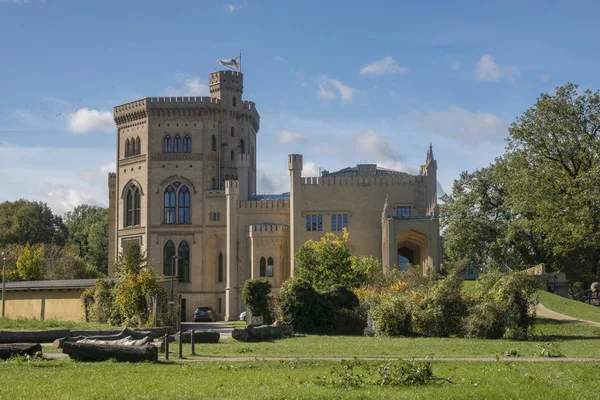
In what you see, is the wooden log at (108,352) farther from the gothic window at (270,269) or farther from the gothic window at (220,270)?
the gothic window at (220,270)

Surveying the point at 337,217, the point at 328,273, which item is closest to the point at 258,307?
the point at 328,273

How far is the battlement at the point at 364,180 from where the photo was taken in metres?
63.5

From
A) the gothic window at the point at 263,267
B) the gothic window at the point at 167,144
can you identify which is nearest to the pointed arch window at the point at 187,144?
the gothic window at the point at 167,144

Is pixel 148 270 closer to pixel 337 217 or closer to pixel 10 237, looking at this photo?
pixel 337 217

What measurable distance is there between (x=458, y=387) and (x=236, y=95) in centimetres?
5627

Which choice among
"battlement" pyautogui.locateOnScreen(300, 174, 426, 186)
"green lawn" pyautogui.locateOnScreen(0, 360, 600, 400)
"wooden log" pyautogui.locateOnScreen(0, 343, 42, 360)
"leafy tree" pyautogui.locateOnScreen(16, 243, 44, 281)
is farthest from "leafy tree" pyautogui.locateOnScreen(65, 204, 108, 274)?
"green lawn" pyautogui.locateOnScreen(0, 360, 600, 400)

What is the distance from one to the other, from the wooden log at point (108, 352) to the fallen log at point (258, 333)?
35.1 ft

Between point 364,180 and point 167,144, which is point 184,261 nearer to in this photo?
point 167,144

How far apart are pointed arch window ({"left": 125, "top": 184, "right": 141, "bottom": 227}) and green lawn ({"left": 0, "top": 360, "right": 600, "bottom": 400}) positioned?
49924 mm

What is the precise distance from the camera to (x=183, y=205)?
68.3 meters

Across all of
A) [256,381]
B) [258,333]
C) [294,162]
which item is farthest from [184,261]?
[256,381]

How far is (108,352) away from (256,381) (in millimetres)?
5192

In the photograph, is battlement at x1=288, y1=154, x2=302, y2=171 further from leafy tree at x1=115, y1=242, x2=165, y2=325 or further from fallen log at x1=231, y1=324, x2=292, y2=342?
fallen log at x1=231, y1=324, x2=292, y2=342

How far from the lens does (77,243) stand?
99.6m
